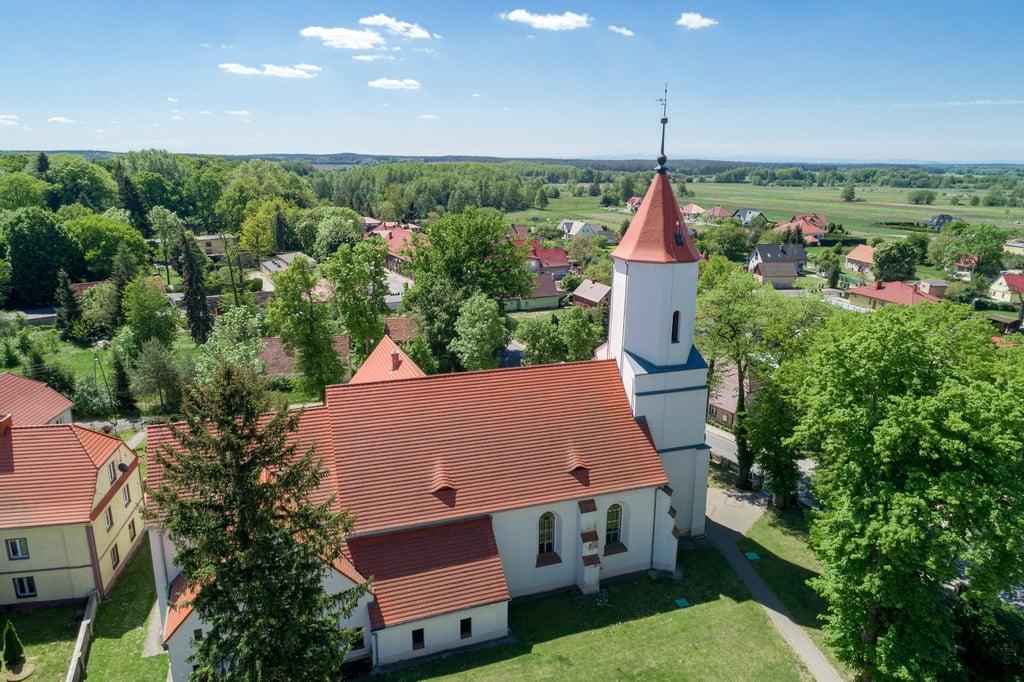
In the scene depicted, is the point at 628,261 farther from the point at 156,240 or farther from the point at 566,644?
the point at 156,240

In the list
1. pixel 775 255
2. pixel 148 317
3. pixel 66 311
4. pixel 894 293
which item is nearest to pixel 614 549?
pixel 148 317

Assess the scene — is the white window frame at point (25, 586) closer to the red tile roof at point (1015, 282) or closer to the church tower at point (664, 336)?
the church tower at point (664, 336)

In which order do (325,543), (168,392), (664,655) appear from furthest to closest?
(168,392), (664,655), (325,543)

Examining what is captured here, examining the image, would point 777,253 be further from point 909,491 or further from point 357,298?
point 909,491

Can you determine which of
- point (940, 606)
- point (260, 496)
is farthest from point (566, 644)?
point (260, 496)

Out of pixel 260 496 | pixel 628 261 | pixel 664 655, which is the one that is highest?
pixel 628 261

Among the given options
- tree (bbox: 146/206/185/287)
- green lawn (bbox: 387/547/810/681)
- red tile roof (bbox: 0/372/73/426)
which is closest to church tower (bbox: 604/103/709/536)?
green lawn (bbox: 387/547/810/681)

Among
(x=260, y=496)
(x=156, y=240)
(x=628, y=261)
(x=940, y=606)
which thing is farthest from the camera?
(x=156, y=240)
